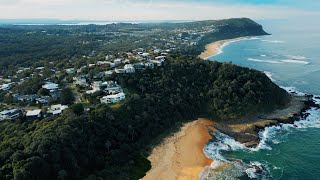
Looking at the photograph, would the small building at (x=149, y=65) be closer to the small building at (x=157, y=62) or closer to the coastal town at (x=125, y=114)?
the coastal town at (x=125, y=114)

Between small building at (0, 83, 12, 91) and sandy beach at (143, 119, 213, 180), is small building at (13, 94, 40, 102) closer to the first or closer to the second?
small building at (0, 83, 12, 91)

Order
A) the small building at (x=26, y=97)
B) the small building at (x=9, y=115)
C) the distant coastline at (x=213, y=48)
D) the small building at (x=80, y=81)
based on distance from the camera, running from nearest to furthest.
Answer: the small building at (x=9, y=115), the small building at (x=26, y=97), the small building at (x=80, y=81), the distant coastline at (x=213, y=48)

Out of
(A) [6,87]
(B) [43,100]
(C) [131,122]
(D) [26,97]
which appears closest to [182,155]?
(C) [131,122]

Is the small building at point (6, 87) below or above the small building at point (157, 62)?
below

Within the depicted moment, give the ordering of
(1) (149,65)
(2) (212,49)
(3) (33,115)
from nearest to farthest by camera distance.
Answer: (3) (33,115) → (1) (149,65) → (2) (212,49)

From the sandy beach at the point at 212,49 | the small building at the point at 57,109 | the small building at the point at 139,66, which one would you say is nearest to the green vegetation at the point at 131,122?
the small building at the point at 139,66

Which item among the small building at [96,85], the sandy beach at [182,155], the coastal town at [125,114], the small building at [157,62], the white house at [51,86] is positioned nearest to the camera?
the coastal town at [125,114]

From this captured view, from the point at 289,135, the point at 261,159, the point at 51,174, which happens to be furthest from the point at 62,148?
the point at 289,135

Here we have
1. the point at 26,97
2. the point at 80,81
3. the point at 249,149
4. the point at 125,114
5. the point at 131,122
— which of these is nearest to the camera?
the point at 249,149

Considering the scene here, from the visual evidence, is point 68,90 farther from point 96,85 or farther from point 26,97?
point 26,97
